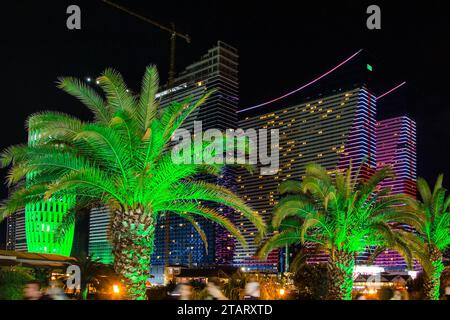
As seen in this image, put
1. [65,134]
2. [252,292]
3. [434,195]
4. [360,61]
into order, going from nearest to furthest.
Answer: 1. [65,134]
2. [252,292]
3. [434,195]
4. [360,61]

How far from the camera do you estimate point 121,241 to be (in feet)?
43.1

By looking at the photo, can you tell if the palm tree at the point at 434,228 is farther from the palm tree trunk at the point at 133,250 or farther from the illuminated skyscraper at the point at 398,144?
the illuminated skyscraper at the point at 398,144

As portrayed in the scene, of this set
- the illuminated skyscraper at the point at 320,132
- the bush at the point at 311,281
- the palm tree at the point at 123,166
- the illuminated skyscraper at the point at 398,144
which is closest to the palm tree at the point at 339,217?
the bush at the point at 311,281

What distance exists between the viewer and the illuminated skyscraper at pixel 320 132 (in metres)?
102

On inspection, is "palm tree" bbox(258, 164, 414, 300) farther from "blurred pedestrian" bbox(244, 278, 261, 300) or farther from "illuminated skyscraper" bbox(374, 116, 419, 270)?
"illuminated skyscraper" bbox(374, 116, 419, 270)

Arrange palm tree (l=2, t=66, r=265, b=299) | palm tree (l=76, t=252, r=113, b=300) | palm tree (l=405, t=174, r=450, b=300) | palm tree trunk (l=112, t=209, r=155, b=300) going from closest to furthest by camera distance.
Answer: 1. palm tree (l=2, t=66, r=265, b=299)
2. palm tree trunk (l=112, t=209, r=155, b=300)
3. palm tree (l=405, t=174, r=450, b=300)
4. palm tree (l=76, t=252, r=113, b=300)

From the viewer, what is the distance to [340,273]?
19.0 metres

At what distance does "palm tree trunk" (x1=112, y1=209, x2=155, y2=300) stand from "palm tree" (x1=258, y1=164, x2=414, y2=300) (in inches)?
230

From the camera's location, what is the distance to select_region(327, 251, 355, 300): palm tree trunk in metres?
19.0

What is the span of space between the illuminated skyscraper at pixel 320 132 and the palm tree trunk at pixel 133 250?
84.7 meters

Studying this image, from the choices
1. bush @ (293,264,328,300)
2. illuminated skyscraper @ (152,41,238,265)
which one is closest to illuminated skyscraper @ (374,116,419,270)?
illuminated skyscraper @ (152,41,238,265)
